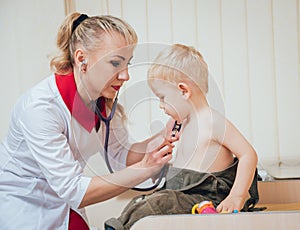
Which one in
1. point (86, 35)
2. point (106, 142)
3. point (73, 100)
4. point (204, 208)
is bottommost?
point (204, 208)

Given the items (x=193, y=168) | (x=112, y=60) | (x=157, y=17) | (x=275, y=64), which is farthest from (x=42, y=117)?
(x=275, y=64)

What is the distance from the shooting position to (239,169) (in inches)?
51.8

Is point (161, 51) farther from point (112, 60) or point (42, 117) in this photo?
point (42, 117)

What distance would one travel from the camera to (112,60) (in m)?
1.19

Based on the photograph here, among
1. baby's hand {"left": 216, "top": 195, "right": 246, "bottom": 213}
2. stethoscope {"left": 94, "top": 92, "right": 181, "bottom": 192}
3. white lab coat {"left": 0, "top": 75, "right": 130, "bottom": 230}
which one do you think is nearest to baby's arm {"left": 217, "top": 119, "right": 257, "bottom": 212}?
baby's hand {"left": 216, "top": 195, "right": 246, "bottom": 213}

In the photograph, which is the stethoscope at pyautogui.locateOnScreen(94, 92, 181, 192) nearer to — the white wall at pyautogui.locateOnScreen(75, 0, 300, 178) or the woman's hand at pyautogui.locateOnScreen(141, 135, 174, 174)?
the woman's hand at pyautogui.locateOnScreen(141, 135, 174, 174)

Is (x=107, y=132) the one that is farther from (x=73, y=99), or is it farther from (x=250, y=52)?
(x=250, y=52)

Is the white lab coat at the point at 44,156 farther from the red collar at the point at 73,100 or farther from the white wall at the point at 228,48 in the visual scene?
the white wall at the point at 228,48

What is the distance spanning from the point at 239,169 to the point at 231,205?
0.36ft

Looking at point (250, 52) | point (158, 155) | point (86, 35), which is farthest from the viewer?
point (250, 52)

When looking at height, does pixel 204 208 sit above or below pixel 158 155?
below

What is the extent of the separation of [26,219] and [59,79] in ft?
1.08

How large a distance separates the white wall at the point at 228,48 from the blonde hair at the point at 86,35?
64 cm

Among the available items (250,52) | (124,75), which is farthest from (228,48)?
(124,75)
